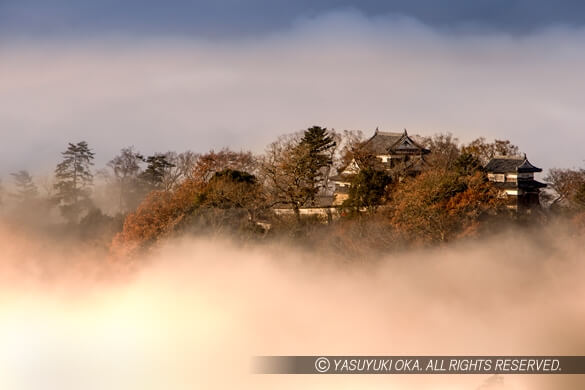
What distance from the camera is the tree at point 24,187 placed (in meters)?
42.1

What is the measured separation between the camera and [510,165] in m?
34.8

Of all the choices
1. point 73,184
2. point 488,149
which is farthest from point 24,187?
point 488,149

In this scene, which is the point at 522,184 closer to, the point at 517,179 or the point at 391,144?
the point at 517,179

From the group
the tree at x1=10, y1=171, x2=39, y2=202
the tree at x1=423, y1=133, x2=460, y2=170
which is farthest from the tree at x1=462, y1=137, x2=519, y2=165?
the tree at x1=10, y1=171, x2=39, y2=202

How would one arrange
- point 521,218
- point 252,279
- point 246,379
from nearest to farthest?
point 246,379 < point 252,279 < point 521,218

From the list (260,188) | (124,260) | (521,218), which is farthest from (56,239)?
(521,218)

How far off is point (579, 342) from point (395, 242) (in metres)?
6.64

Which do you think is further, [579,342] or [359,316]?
[359,316]

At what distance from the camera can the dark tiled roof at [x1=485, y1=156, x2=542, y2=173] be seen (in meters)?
34.6

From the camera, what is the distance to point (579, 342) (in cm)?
2061

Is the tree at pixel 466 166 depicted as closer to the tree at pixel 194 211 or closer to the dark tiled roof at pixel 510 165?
the dark tiled roof at pixel 510 165

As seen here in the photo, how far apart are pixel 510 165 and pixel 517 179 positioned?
0.70 m

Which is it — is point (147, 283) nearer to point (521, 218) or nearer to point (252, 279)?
point (252, 279)

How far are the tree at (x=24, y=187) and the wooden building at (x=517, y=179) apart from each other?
A: 76.1ft
